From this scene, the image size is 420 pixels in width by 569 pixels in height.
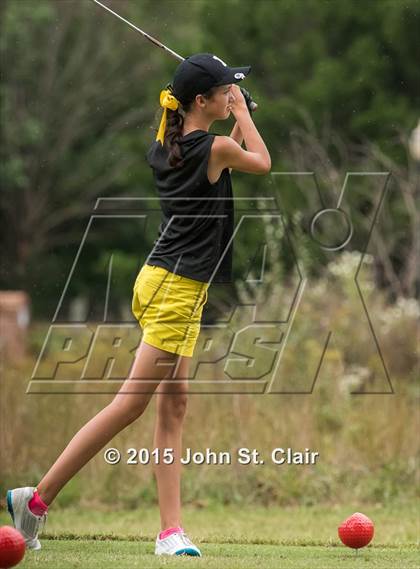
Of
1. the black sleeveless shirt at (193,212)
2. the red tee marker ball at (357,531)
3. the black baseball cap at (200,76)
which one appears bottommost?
the red tee marker ball at (357,531)

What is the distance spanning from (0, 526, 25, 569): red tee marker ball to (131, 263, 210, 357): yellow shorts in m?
1.01

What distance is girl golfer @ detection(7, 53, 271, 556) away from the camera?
16.6ft

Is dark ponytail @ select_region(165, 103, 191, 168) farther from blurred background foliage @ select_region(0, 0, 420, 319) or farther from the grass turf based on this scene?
blurred background foliage @ select_region(0, 0, 420, 319)

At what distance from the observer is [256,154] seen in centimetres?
508

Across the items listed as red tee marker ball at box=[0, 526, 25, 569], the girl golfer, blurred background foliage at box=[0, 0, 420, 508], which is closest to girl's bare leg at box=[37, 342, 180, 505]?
the girl golfer

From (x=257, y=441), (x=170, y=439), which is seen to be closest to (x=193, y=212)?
(x=170, y=439)

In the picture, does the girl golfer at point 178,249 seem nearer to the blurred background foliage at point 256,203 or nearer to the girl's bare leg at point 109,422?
the girl's bare leg at point 109,422

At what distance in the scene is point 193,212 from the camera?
511 centimetres

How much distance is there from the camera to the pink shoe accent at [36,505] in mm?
5117

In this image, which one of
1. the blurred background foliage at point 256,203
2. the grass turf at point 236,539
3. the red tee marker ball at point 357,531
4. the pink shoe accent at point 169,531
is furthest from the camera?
the blurred background foliage at point 256,203

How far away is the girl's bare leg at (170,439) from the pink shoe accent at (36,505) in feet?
1.58

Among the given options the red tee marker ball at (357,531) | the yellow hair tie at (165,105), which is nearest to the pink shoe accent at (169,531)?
the red tee marker ball at (357,531)

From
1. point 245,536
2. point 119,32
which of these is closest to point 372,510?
point 245,536

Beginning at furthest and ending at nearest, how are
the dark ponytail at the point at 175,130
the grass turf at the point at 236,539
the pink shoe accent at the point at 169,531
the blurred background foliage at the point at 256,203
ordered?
the blurred background foliage at the point at 256,203 → the pink shoe accent at the point at 169,531 → the dark ponytail at the point at 175,130 → the grass turf at the point at 236,539
